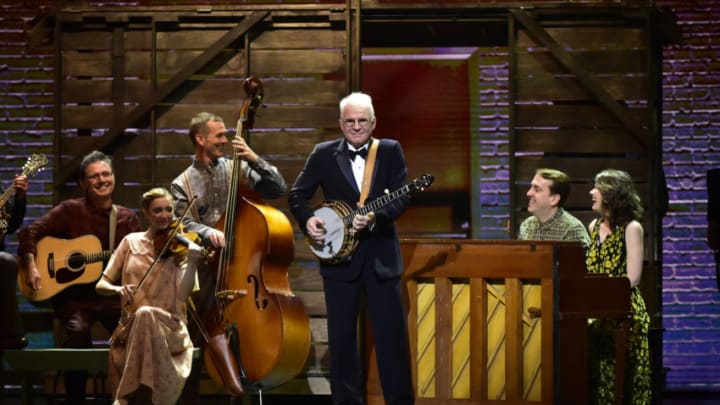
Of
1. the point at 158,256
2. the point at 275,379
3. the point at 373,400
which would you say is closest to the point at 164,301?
the point at 158,256

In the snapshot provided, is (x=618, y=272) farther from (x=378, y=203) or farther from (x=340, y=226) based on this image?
(x=340, y=226)

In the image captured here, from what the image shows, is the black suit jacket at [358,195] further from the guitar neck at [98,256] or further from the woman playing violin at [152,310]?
the guitar neck at [98,256]

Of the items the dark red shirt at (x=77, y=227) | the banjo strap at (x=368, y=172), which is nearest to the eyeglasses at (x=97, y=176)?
the dark red shirt at (x=77, y=227)

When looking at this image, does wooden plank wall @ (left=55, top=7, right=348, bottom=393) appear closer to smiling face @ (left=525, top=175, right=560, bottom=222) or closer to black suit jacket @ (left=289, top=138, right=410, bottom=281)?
smiling face @ (left=525, top=175, right=560, bottom=222)

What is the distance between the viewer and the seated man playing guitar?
687 cm

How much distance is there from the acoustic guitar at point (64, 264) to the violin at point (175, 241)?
35.6 inches

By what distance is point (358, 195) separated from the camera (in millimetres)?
5676

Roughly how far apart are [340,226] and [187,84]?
2.86 m

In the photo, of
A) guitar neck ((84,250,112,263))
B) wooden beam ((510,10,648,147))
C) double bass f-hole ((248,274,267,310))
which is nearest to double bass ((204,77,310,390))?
double bass f-hole ((248,274,267,310))

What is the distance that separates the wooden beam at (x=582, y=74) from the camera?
7.68 m

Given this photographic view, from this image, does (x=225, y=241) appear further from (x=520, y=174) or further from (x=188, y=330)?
(x=520, y=174)

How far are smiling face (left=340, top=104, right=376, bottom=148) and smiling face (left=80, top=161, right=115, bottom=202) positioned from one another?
207 centimetres

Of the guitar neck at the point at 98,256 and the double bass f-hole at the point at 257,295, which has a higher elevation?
the guitar neck at the point at 98,256

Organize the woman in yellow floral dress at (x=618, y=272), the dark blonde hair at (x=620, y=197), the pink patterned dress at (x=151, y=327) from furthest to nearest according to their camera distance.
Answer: the dark blonde hair at (x=620, y=197)
the woman in yellow floral dress at (x=618, y=272)
the pink patterned dress at (x=151, y=327)
